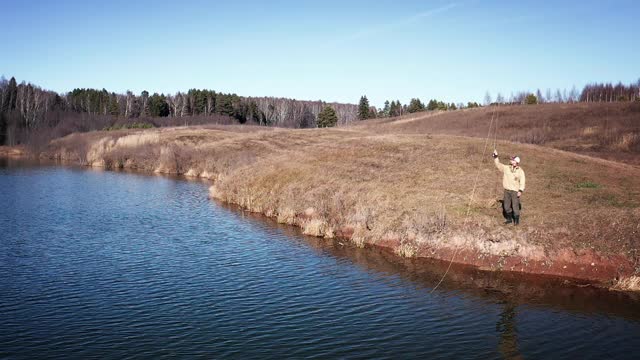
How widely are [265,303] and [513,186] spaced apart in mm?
13788

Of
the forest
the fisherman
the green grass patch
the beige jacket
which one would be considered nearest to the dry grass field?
the green grass patch

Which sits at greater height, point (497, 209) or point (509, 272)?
point (497, 209)

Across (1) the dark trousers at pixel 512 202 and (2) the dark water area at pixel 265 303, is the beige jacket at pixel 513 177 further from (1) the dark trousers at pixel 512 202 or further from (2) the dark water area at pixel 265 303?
(2) the dark water area at pixel 265 303

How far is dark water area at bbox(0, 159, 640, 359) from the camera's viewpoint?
1695 cm

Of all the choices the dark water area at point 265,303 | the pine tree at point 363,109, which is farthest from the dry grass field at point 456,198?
the pine tree at point 363,109

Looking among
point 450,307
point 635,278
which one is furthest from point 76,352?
point 635,278

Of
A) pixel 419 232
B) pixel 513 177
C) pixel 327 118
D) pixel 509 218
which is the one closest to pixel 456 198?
pixel 419 232

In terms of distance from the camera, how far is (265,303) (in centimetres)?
2105

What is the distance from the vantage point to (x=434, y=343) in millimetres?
17500

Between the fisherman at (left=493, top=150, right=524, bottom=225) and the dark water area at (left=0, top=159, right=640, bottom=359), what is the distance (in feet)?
12.4

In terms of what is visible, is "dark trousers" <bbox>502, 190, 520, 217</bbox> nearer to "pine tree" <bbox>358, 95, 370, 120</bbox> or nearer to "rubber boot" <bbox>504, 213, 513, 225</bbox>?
"rubber boot" <bbox>504, 213, 513, 225</bbox>

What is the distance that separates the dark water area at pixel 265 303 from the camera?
16953 mm

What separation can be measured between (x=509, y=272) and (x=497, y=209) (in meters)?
5.42

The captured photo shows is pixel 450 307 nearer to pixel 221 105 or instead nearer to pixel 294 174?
pixel 294 174
